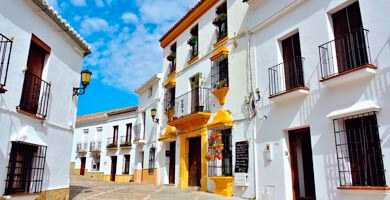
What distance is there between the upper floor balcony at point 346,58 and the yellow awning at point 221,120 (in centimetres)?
404

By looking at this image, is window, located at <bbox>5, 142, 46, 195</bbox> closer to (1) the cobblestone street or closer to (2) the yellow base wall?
(2) the yellow base wall

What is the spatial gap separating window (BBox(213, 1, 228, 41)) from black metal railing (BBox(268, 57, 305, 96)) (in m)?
3.64

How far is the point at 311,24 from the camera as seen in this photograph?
324 inches

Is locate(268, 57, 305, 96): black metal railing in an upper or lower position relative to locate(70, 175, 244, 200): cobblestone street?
upper

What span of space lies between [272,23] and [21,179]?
7933 mm

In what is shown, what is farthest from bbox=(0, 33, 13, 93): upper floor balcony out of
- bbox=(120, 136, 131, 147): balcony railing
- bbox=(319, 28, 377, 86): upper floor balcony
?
bbox=(120, 136, 131, 147): balcony railing

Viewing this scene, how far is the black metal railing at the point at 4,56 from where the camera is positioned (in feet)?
20.5

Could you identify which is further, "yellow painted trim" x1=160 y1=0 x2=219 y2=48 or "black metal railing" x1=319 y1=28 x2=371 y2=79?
"yellow painted trim" x1=160 y1=0 x2=219 y2=48

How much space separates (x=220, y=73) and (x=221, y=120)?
208 cm

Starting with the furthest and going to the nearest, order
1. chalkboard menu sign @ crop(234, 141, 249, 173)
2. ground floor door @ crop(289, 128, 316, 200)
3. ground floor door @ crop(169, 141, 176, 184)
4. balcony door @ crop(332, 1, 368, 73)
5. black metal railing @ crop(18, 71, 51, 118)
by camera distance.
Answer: ground floor door @ crop(169, 141, 176, 184) < chalkboard menu sign @ crop(234, 141, 249, 173) < ground floor door @ crop(289, 128, 316, 200) < black metal railing @ crop(18, 71, 51, 118) < balcony door @ crop(332, 1, 368, 73)

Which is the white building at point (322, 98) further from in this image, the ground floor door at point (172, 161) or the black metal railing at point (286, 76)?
the ground floor door at point (172, 161)

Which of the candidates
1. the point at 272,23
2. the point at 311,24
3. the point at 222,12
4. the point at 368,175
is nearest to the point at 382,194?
the point at 368,175

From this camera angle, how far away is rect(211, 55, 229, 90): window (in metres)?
11.9

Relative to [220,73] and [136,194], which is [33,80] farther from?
[220,73]
